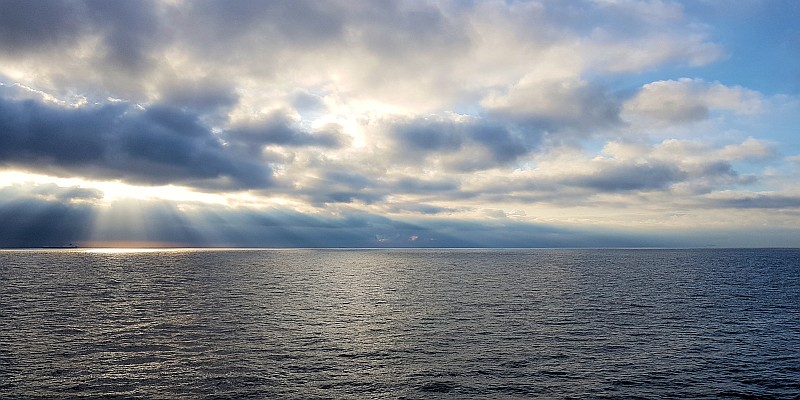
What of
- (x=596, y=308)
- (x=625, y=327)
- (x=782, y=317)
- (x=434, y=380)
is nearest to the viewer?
(x=434, y=380)

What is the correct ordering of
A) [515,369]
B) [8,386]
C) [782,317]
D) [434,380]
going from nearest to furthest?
[8,386], [434,380], [515,369], [782,317]

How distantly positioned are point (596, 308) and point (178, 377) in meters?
64.4

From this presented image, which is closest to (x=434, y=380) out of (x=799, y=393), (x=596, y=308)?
(x=799, y=393)

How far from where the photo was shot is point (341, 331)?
58.6 meters

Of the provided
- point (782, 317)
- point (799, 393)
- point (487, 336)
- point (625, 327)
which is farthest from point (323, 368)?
point (782, 317)

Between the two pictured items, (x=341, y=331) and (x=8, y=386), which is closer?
(x=8, y=386)

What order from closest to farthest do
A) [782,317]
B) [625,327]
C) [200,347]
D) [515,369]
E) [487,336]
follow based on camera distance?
[515,369], [200,347], [487,336], [625,327], [782,317]

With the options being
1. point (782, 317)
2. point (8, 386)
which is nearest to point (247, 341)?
point (8, 386)

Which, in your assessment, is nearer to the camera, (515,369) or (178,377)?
(178,377)

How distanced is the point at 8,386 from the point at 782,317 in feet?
304

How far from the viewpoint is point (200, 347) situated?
49.3 metres

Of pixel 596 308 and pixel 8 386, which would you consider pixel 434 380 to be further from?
pixel 596 308

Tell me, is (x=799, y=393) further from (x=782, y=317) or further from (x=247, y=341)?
(x=247, y=341)

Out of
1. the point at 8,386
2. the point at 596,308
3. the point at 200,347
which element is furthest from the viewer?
the point at 596,308
